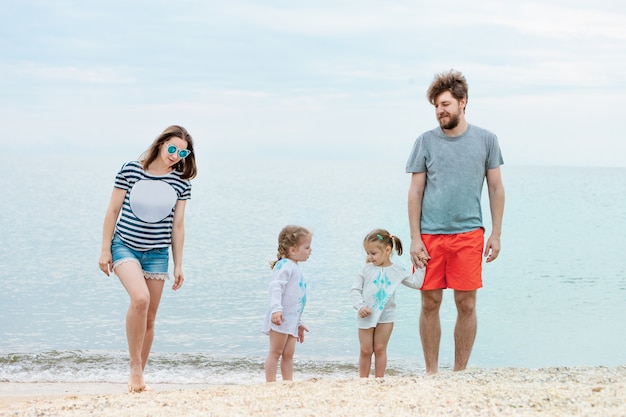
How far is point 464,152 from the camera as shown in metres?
5.88

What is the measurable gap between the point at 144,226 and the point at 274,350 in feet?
4.24

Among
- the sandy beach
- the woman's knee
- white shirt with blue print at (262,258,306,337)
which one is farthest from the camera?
white shirt with blue print at (262,258,306,337)

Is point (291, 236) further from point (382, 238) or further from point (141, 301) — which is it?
point (141, 301)

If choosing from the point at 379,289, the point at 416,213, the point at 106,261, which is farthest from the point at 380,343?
the point at 106,261

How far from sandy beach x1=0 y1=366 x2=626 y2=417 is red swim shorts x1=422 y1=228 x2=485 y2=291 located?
0.69 meters

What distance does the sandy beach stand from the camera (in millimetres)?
4523

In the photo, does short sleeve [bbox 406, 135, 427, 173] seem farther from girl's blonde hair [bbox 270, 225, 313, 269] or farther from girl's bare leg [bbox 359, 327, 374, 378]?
girl's bare leg [bbox 359, 327, 374, 378]

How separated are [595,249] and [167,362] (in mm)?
16164

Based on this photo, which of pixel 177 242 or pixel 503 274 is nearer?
pixel 177 242

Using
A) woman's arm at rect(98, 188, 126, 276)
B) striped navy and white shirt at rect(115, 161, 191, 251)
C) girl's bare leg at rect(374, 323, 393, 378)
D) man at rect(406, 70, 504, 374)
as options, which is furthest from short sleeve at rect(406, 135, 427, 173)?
woman's arm at rect(98, 188, 126, 276)

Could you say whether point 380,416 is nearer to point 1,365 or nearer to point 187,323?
point 1,365

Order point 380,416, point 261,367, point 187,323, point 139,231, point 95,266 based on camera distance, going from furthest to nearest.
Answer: point 95,266 → point 187,323 → point 261,367 → point 139,231 → point 380,416

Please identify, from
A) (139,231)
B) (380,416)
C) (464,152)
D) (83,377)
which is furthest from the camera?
(83,377)

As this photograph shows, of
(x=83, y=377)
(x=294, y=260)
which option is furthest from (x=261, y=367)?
Result: (x=294, y=260)
